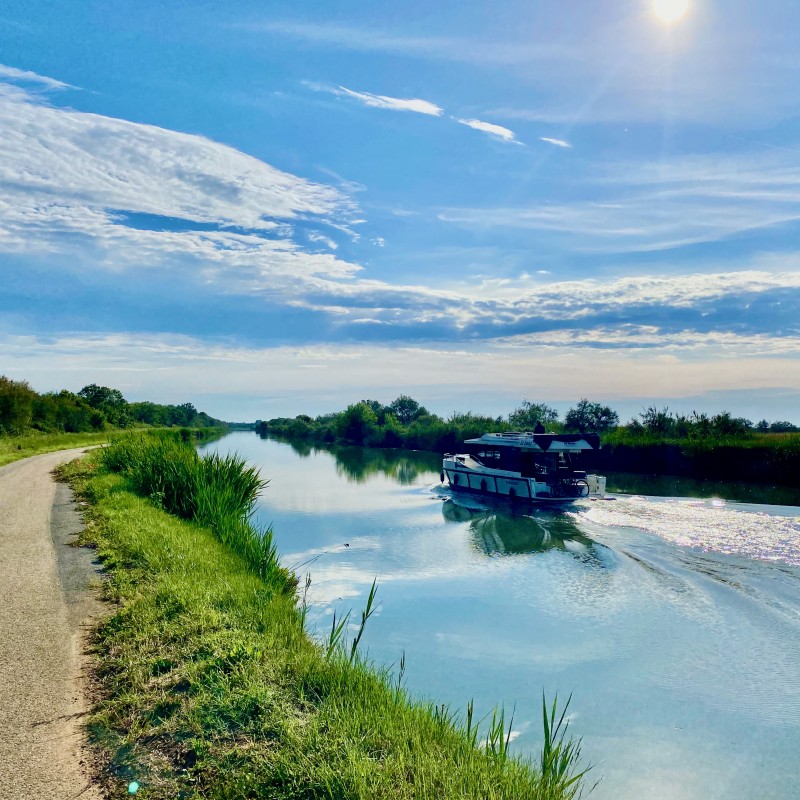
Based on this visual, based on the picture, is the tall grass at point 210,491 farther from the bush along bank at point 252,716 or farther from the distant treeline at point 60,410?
the distant treeline at point 60,410

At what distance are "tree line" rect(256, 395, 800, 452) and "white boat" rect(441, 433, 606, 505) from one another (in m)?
2.17

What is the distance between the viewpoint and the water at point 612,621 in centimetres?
662

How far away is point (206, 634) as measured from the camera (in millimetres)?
5371

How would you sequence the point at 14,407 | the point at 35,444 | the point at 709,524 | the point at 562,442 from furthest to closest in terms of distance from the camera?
the point at 14,407 → the point at 35,444 → the point at 562,442 → the point at 709,524

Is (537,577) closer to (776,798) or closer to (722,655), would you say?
(722,655)

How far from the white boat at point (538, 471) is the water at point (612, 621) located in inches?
65.8

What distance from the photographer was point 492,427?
49.9m

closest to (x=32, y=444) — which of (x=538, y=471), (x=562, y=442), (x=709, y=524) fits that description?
(x=538, y=471)

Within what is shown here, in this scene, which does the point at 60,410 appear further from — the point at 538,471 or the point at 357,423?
the point at 538,471

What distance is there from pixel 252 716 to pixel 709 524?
16841mm

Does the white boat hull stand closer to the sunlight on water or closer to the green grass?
the sunlight on water

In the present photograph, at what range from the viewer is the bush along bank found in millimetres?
3434

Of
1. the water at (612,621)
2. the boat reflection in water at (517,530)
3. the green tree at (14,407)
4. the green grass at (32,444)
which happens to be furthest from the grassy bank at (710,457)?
the green tree at (14,407)

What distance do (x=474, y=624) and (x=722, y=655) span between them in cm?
375
